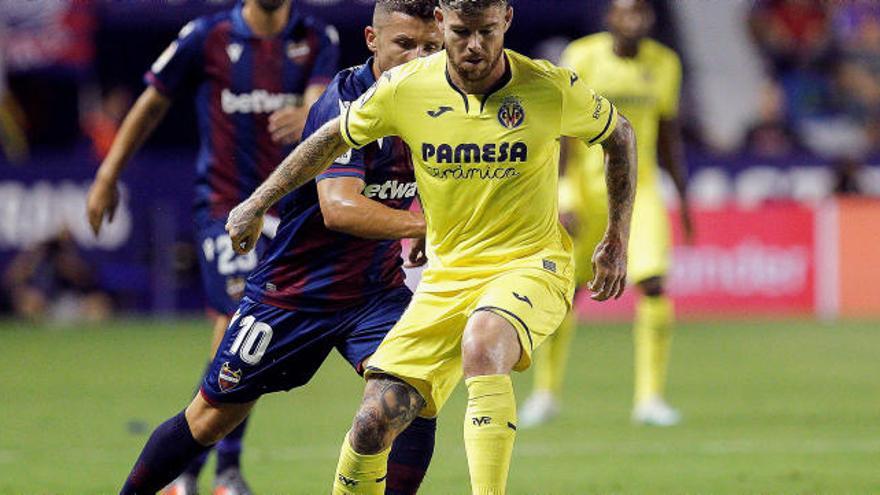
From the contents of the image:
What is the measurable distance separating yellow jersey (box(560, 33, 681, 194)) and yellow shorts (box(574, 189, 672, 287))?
0.37ft

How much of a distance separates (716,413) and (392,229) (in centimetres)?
592

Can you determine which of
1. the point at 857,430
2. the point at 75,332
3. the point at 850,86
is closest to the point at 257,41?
the point at 857,430

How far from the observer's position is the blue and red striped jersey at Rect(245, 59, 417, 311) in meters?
6.90

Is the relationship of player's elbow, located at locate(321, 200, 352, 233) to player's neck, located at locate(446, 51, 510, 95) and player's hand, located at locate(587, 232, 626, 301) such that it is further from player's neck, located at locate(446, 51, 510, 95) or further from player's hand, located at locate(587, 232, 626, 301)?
player's hand, located at locate(587, 232, 626, 301)

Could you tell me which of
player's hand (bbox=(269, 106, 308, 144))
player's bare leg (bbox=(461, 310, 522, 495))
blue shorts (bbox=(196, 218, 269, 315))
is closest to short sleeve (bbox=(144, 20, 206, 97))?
player's hand (bbox=(269, 106, 308, 144))

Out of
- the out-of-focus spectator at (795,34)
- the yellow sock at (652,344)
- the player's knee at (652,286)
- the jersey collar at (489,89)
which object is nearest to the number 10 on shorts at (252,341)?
the jersey collar at (489,89)

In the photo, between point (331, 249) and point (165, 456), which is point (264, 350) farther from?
point (165, 456)

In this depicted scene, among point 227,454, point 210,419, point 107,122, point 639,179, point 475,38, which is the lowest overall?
point 107,122

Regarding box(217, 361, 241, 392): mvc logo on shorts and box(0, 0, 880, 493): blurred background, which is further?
box(0, 0, 880, 493): blurred background

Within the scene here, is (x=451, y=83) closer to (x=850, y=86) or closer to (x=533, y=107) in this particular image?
(x=533, y=107)

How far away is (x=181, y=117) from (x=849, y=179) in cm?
906

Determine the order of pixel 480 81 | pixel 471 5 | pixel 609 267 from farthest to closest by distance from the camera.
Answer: pixel 609 267 → pixel 480 81 → pixel 471 5

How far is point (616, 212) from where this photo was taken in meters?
6.57

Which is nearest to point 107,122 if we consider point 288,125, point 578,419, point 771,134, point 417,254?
point 771,134
